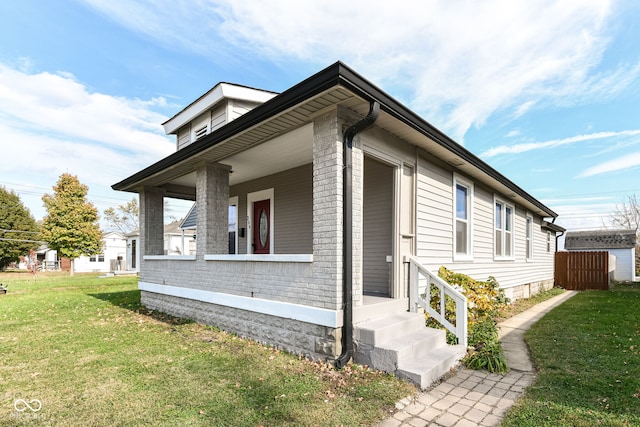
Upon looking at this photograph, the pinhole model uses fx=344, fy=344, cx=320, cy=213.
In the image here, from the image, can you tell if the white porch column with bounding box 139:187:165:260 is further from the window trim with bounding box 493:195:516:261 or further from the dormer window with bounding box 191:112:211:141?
the window trim with bounding box 493:195:516:261

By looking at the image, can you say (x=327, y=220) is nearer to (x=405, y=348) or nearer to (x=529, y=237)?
(x=405, y=348)

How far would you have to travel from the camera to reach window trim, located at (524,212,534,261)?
1220cm

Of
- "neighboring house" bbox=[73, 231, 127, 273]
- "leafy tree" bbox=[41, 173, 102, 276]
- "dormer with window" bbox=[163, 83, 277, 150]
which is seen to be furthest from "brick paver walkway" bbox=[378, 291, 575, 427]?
"neighboring house" bbox=[73, 231, 127, 273]

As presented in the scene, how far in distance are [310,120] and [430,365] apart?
11.0 feet

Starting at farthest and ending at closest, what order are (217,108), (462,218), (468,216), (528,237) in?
(528,237) < (217,108) < (468,216) < (462,218)

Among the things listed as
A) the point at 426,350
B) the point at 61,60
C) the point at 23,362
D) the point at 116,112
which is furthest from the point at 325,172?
the point at 116,112

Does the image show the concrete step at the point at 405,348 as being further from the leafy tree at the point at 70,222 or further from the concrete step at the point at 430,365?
the leafy tree at the point at 70,222

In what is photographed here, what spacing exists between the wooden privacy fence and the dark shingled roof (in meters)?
9.30

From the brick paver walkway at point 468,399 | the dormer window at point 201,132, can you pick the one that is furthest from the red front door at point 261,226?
the brick paver walkway at point 468,399

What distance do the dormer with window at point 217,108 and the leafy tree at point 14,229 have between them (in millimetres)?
Answer: 29904

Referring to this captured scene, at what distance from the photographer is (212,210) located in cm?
664

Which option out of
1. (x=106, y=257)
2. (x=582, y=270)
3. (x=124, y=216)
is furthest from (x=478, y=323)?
(x=124, y=216)

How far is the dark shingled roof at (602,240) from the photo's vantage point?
2234cm

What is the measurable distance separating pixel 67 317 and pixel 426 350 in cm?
747
